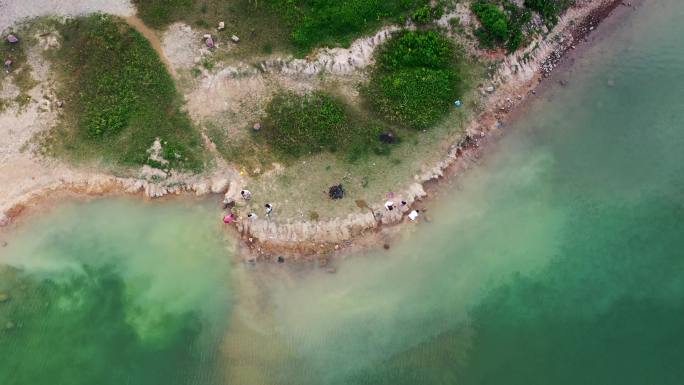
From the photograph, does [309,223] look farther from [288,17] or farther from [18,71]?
[18,71]

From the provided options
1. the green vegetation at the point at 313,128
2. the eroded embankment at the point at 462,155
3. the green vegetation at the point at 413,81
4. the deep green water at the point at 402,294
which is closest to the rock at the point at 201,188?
the deep green water at the point at 402,294

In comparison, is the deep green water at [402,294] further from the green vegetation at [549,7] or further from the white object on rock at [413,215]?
the green vegetation at [549,7]

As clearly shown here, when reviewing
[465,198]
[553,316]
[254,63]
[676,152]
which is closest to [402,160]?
[465,198]

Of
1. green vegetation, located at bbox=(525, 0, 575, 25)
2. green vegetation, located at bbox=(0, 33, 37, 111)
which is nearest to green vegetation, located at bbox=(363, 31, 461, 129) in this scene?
green vegetation, located at bbox=(525, 0, 575, 25)

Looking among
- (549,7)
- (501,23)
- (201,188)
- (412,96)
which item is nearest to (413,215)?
(412,96)

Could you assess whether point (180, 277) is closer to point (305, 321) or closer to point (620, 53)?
point (305, 321)

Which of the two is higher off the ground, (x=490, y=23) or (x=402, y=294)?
(x=490, y=23)

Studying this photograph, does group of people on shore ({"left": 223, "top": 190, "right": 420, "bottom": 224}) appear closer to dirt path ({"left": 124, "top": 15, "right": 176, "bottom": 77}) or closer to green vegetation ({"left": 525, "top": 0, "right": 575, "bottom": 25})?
dirt path ({"left": 124, "top": 15, "right": 176, "bottom": 77})
